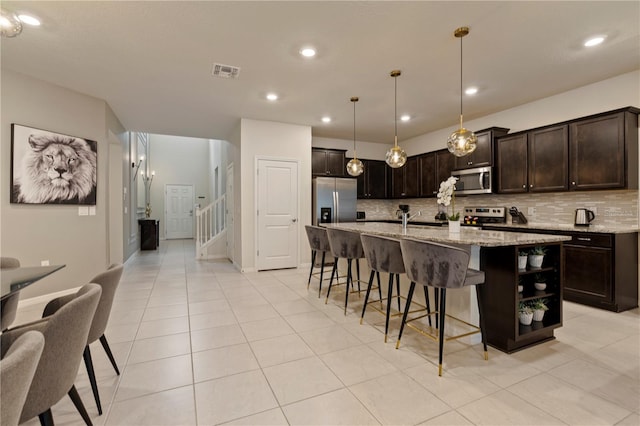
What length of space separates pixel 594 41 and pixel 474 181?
2.49 m

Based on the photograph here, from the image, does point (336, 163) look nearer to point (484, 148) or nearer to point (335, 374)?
point (484, 148)

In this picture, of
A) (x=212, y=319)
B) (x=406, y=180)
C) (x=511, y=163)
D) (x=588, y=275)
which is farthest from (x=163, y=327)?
(x=406, y=180)

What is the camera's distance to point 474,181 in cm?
514

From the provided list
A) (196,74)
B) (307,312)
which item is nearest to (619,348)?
(307,312)

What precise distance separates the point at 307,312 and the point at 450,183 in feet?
6.60

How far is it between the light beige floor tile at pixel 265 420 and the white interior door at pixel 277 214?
383 centimetres

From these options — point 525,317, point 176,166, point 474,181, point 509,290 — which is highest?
point 176,166

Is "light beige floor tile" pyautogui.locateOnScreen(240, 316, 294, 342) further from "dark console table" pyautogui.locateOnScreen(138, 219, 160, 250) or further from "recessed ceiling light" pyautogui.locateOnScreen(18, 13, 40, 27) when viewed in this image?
"dark console table" pyautogui.locateOnScreen(138, 219, 160, 250)

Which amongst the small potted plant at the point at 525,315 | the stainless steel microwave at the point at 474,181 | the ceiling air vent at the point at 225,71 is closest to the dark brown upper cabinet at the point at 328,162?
the stainless steel microwave at the point at 474,181

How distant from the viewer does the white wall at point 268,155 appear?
17.6 ft

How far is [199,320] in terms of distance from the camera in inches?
122

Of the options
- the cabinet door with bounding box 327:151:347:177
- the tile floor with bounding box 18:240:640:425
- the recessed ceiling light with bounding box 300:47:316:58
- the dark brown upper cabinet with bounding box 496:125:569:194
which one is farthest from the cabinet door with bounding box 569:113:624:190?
the cabinet door with bounding box 327:151:347:177

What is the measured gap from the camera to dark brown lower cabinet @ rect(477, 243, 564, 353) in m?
2.34

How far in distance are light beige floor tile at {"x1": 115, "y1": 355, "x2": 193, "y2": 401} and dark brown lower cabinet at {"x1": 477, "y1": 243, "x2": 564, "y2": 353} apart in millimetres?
2322
